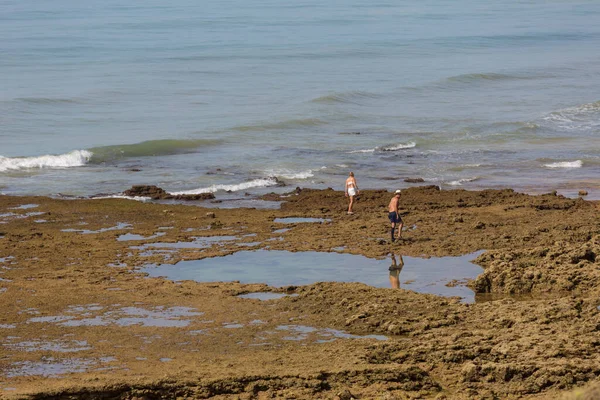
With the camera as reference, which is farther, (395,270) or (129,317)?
(395,270)

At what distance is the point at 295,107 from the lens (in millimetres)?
42094

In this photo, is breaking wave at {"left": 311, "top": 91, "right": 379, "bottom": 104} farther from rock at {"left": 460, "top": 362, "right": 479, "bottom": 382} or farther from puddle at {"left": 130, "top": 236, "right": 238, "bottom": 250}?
rock at {"left": 460, "top": 362, "right": 479, "bottom": 382}

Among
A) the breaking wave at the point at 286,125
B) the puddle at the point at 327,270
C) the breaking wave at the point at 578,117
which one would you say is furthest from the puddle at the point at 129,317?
the breaking wave at the point at 578,117

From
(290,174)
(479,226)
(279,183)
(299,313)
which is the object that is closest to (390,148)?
(290,174)

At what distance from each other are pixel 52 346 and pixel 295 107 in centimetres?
2994

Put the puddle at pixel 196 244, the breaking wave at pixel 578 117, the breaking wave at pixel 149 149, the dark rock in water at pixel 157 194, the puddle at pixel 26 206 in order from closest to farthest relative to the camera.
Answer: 1. the puddle at pixel 196 244
2. the puddle at pixel 26 206
3. the dark rock in water at pixel 157 194
4. the breaking wave at pixel 149 149
5. the breaking wave at pixel 578 117

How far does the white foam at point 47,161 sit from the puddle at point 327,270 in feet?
47.2

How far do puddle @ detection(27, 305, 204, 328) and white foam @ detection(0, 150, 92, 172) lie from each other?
16736 millimetres

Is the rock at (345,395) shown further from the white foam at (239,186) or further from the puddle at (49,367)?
the white foam at (239,186)

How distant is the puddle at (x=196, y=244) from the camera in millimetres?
18953

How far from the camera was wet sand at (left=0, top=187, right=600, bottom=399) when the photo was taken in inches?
435

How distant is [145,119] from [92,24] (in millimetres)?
50364

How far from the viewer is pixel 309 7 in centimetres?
11294

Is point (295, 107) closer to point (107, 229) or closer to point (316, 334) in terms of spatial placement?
point (107, 229)
